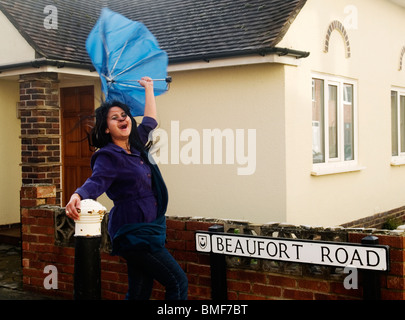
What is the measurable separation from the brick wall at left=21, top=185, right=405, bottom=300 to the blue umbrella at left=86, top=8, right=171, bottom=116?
146 cm

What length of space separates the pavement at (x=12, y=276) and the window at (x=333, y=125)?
14.4 feet

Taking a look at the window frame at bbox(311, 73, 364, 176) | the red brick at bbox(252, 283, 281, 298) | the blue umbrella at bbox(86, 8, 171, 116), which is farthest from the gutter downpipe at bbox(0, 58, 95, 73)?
the red brick at bbox(252, 283, 281, 298)

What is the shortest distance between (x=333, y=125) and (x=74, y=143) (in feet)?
15.0

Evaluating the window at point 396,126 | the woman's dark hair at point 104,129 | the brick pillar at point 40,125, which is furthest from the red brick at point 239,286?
the window at point 396,126

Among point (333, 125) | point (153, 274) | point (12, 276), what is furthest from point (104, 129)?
point (333, 125)

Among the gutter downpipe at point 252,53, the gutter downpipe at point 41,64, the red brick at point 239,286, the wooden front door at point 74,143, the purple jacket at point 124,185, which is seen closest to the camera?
the purple jacket at point 124,185

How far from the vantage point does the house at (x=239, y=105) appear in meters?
8.15

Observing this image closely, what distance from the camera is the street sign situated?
4.29 m

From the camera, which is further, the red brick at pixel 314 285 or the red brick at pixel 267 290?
the red brick at pixel 267 290

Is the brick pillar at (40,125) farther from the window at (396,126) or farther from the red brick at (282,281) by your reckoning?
the window at (396,126)

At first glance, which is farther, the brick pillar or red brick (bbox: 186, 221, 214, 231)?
the brick pillar

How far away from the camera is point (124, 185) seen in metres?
4.03

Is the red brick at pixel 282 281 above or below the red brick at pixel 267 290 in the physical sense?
above

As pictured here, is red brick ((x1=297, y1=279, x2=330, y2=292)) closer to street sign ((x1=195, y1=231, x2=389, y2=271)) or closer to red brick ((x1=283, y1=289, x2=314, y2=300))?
red brick ((x1=283, y1=289, x2=314, y2=300))
